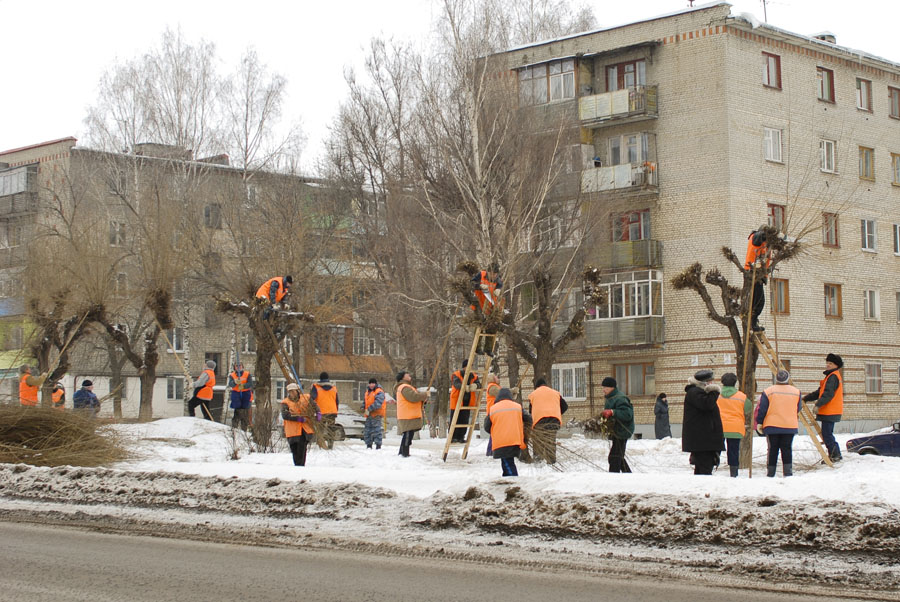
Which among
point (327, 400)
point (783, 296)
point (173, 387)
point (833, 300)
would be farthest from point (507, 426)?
point (173, 387)

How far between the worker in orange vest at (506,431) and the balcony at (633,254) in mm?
25549

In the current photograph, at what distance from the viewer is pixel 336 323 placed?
43.2 meters

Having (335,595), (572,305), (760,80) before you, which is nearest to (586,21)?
(760,80)

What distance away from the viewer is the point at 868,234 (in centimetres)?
4316

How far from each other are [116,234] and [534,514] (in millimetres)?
32955

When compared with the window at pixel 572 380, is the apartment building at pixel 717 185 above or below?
above

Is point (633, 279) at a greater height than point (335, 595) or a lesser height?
greater

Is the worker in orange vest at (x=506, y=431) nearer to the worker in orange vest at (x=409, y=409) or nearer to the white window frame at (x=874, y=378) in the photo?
the worker in orange vest at (x=409, y=409)

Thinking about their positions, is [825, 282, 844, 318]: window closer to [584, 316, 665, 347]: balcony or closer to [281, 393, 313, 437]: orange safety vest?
[584, 316, 665, 347]: balcony

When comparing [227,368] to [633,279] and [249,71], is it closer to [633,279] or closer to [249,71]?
[249,71]

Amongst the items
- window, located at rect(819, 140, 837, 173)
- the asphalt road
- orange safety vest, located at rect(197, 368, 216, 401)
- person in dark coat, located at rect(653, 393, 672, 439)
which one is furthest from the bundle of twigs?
window, located at rect(819, 140, 837, 173)

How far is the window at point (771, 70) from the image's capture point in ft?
133

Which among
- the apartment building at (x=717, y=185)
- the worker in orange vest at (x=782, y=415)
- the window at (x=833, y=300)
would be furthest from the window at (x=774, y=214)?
the worker in orange vest at (x=782, y=415)

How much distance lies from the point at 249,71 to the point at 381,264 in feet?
45.3
